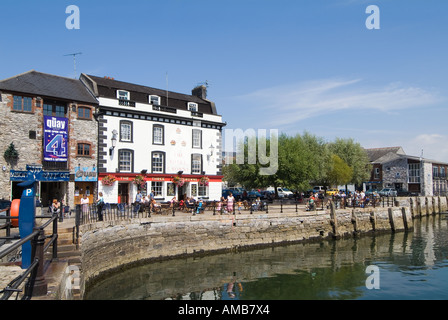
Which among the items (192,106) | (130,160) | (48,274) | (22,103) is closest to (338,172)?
(192,106)

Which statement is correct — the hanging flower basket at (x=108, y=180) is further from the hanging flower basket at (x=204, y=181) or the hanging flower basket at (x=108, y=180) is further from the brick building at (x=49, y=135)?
the hanging flower basket at (x=204, y=181)

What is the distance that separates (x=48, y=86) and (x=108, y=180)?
797 cm

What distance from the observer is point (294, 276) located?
1589cm

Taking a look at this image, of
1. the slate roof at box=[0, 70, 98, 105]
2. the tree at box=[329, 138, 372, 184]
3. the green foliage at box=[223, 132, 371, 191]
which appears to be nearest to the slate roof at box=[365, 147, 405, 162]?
the tree at box=[329, 138, 372, 184]

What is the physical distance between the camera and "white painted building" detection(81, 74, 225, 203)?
83.0ft

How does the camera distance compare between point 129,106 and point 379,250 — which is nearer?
point 379,250

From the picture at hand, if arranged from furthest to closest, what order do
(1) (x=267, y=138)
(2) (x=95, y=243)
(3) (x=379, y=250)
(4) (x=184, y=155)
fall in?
(1) (x=267, y=138), (4) (x=184, y=155), (3) (x=379, y=250), (2) (x=95, y=243)

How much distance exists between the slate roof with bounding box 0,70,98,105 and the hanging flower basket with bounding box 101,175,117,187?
220 inches

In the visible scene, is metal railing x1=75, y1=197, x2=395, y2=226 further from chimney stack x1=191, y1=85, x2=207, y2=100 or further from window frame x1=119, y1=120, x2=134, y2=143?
chimney stack x1=191, y1=85, x2=207, y2=100

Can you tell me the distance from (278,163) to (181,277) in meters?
20.6

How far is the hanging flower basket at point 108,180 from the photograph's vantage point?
80.2 feet
